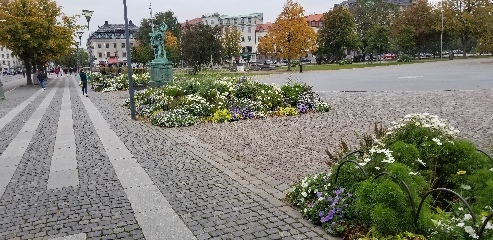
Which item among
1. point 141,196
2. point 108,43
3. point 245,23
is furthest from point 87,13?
point 108,43

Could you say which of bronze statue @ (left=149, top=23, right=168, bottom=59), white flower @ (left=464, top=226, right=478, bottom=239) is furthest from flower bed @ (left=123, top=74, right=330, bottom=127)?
bronze statue @ (left=149, top=23, right=168, bottom=59)

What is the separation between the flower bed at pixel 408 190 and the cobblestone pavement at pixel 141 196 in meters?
0.35

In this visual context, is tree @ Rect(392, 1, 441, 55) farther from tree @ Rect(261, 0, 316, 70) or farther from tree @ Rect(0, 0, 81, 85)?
tree @ Rect(0, 0, 81, 85)

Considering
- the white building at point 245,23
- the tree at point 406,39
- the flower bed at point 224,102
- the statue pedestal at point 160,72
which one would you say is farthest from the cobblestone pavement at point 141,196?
the white building at point 245,23

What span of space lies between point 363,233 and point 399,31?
246ft

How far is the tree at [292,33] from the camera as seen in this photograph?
5194 cm

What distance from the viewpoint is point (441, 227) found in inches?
143

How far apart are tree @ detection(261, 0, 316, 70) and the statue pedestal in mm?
29237

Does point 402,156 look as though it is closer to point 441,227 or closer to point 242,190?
point 441,227

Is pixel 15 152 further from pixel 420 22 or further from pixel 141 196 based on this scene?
pixel 420 22

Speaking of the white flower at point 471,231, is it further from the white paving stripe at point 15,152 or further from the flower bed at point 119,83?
the flower bed at point 119,83

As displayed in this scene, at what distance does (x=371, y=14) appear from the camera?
3487 inches

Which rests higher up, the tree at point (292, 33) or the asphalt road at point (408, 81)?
the tree at point (292, 33)

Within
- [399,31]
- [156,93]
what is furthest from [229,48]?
[156,93]
